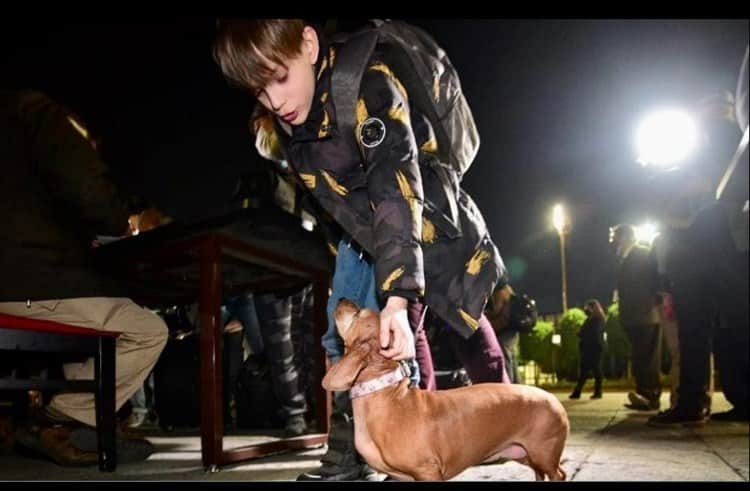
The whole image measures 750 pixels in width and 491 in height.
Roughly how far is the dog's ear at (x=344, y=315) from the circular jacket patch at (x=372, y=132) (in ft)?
1.13

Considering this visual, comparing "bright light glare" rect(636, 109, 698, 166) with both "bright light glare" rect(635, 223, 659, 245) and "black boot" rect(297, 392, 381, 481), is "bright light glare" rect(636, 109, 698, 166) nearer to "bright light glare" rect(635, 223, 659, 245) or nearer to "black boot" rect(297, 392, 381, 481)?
"bright light glare" rect(635, 223, 659, 245)

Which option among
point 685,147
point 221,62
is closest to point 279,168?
point 221,62

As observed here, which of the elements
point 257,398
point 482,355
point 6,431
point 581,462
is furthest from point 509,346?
point 6,431

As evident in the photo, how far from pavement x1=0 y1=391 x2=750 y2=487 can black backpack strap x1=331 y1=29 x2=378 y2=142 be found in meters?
1.01

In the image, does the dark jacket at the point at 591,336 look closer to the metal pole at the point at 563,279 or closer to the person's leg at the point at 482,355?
the metal pole at the point at 563,279

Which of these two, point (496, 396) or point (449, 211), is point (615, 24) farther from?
point (496, 396)

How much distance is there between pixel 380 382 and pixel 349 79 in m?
0.64

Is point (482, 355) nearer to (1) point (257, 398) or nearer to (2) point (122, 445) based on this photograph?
(2) point (122, 445)

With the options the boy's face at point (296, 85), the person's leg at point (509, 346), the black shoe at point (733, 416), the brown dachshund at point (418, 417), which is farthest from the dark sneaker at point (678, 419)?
the boy's face at point (296, 85)

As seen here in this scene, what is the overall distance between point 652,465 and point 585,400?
1.34m

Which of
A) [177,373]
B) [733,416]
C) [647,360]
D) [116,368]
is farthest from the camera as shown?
[647,360]

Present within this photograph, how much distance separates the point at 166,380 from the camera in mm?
2473

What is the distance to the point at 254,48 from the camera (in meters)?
1.38

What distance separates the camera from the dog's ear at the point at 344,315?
128 cm
